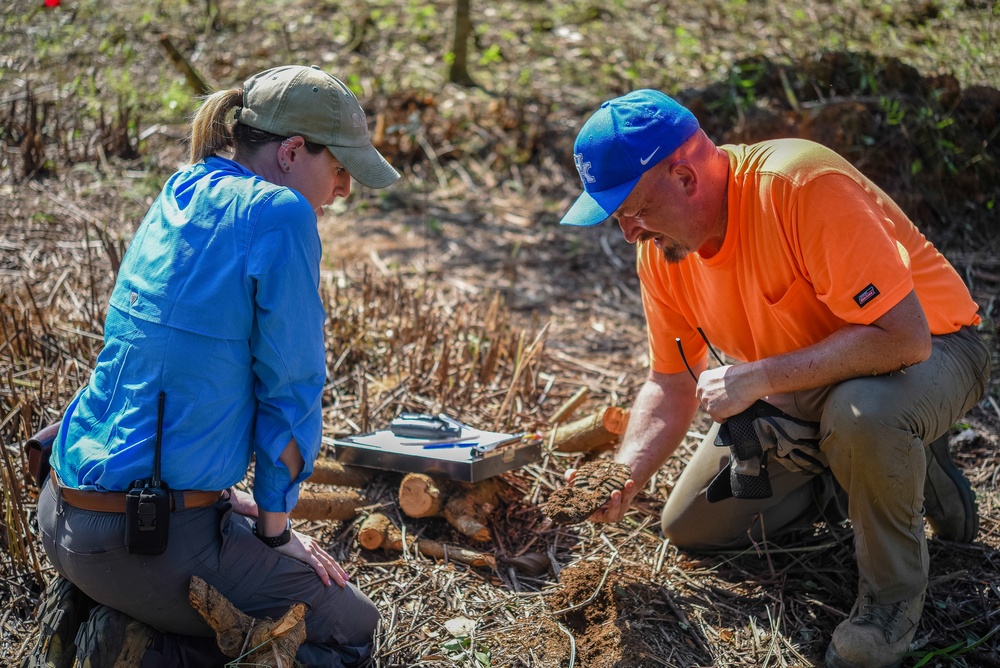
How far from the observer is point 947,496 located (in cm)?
312

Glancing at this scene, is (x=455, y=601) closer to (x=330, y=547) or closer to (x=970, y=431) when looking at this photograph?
(x=330, y=547)

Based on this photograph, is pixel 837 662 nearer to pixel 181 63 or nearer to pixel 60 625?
pixel 60 625

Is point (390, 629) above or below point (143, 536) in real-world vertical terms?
below

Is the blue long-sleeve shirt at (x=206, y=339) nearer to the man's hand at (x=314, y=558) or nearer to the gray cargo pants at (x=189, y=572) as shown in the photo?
the gray cargo pants at (x=189, y=572)

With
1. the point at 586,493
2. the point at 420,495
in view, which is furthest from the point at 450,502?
the point at 586,493

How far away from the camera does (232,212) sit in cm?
215

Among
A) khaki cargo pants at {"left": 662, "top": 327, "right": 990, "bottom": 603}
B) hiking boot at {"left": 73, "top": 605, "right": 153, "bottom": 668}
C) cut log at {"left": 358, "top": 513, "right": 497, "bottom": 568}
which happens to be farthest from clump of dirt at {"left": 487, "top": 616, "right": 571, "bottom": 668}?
hiking boot at {"left": 73, "top": 605, "right": 153, "bottom": 668}

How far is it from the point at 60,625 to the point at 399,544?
1.17 metres

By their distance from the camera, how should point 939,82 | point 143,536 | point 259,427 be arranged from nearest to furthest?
point 143,536 → point 259,427 → point 939,82

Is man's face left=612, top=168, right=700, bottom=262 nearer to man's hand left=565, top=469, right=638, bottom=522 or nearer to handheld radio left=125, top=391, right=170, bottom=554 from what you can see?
man's hand left=565, top=469, right=638, bottom=522

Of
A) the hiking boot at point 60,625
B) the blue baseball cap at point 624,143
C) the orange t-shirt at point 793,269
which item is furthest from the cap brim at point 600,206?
the hiking boot at point 60,625

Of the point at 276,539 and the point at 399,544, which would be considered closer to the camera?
the point at 276,539

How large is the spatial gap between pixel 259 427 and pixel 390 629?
0.94 metres

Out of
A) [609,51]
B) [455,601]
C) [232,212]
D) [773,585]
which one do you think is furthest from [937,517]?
[609,51]
